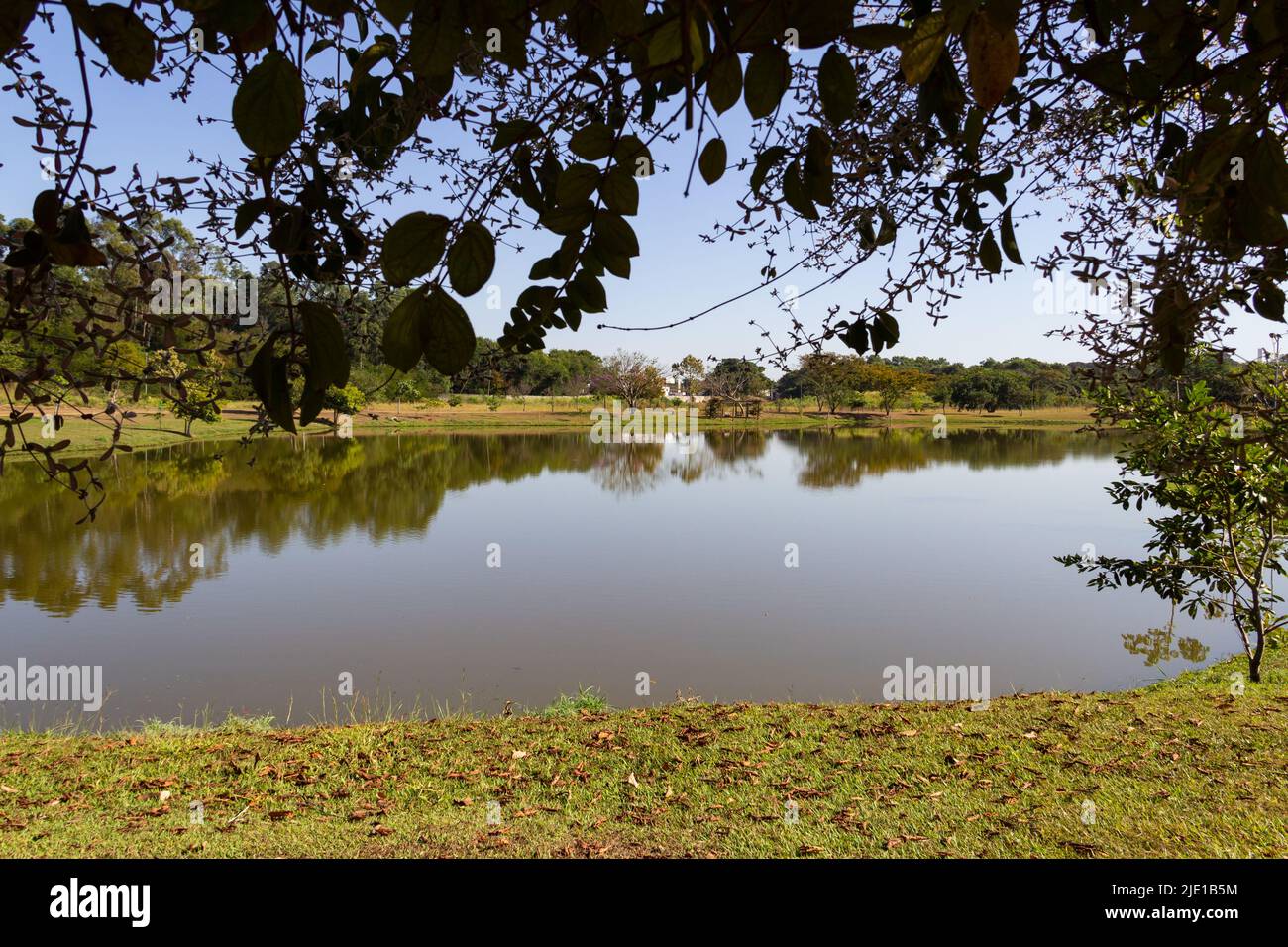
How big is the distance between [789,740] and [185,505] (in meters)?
12.0

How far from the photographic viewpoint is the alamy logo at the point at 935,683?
528 centimetres

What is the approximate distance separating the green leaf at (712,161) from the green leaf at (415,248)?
1.49 feet

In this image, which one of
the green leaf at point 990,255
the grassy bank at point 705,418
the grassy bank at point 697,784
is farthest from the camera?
the grassy bank at point 705,418

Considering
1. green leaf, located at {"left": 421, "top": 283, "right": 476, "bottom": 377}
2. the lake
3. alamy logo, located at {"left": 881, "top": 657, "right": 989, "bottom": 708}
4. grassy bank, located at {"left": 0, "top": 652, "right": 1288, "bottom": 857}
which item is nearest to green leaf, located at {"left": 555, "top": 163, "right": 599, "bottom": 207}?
green leaf, located at {"left": 421, "top": 283, "right": 476, "bottom": 377}

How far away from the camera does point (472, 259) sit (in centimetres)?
50

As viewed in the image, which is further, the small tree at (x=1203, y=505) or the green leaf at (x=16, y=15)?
the small tree at (x=1203, y=505)

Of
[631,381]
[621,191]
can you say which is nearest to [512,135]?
[621,191]

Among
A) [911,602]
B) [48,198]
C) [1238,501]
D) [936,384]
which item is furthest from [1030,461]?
[48,198]

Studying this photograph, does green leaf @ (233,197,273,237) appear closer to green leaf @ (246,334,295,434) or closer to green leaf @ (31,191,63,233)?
green leaf @ (31,191,63,233)

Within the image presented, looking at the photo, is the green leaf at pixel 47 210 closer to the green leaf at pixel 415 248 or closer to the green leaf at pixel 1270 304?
the green leaf at pixel 415 248

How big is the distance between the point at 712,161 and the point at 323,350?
0.54 metres

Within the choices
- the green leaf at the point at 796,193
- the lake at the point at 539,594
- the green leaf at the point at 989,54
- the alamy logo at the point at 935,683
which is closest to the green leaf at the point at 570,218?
the green leaf at the point at 989,54

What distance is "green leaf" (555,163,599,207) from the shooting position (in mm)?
642

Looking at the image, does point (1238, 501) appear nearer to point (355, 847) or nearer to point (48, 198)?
point (355, 847)
